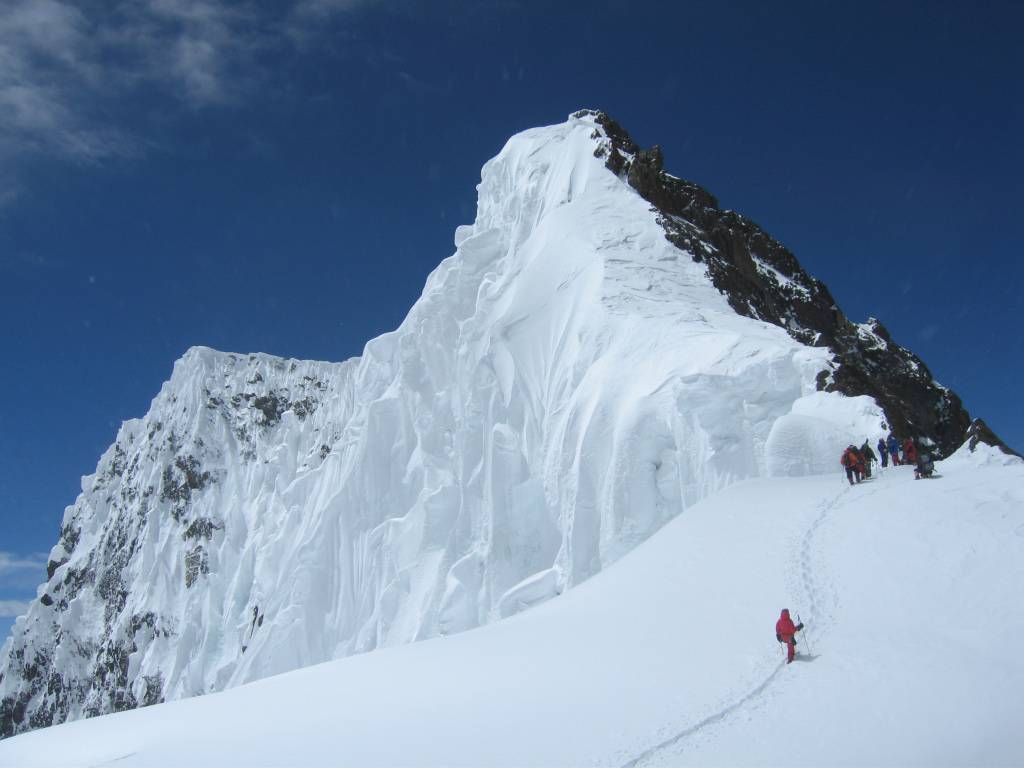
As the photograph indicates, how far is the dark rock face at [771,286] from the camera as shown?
3064 centimetres

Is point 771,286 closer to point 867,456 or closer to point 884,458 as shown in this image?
point 884,458

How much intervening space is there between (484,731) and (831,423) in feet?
40.0

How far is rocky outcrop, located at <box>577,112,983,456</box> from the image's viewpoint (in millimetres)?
30656

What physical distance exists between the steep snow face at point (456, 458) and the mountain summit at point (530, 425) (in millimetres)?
100

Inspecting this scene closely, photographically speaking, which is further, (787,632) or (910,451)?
(910,451)

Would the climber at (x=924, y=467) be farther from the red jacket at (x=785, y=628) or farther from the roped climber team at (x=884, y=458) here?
the red jacket at (x=785, y=628)

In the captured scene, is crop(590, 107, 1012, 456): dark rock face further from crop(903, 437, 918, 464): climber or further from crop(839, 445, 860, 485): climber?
crop(839, 445, 860, 485): climber

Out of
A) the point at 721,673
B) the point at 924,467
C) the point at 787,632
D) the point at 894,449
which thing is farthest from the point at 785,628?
the point at 894,449

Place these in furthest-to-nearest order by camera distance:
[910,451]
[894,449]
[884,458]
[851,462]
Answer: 1. [894,449]
2. [884,458]
3. [910,451]
4. [851,462]

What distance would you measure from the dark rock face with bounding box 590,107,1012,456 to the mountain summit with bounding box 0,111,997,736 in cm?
16

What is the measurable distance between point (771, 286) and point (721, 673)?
87.8ft

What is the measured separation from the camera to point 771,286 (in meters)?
35.0

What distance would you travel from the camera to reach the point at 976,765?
8.04 m

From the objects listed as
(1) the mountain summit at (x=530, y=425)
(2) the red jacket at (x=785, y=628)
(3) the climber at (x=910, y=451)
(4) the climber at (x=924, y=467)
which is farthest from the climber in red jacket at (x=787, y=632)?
(1) the mountain summit at (x=530, y=425)
